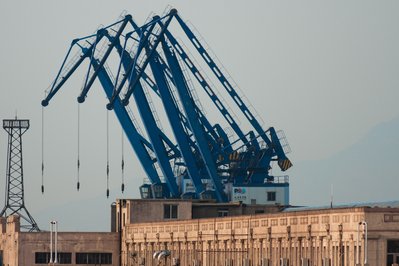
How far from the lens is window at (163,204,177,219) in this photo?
143750 mm

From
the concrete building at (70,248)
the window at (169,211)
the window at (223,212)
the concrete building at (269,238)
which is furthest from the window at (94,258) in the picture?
the window at (223,212)

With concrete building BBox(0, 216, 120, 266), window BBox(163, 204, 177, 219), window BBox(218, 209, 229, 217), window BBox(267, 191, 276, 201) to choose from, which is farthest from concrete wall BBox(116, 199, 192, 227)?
window BBox(267, 191, 276, 201)

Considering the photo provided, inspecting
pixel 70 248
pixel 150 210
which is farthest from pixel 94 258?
pixel 150 210

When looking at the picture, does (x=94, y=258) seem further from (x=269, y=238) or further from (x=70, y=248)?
(x=269, y=238)

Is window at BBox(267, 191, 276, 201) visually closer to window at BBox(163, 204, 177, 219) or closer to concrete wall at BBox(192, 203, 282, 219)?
concrete wall at BBox(192, 203, 282, 219)

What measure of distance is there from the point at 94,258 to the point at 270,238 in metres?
36.6

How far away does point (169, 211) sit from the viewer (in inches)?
5679

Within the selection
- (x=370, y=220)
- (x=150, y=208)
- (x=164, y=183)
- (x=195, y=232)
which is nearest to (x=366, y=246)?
(x=370, y=220)

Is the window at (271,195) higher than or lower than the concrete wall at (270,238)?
higher

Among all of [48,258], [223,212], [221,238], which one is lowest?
[48,258]

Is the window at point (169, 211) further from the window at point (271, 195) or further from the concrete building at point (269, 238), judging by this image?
the window at point (271, 195)

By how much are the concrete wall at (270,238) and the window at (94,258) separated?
1.62 metres

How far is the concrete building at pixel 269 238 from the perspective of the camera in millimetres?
91312

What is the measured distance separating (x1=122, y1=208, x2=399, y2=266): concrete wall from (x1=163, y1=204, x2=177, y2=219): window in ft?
9.73
